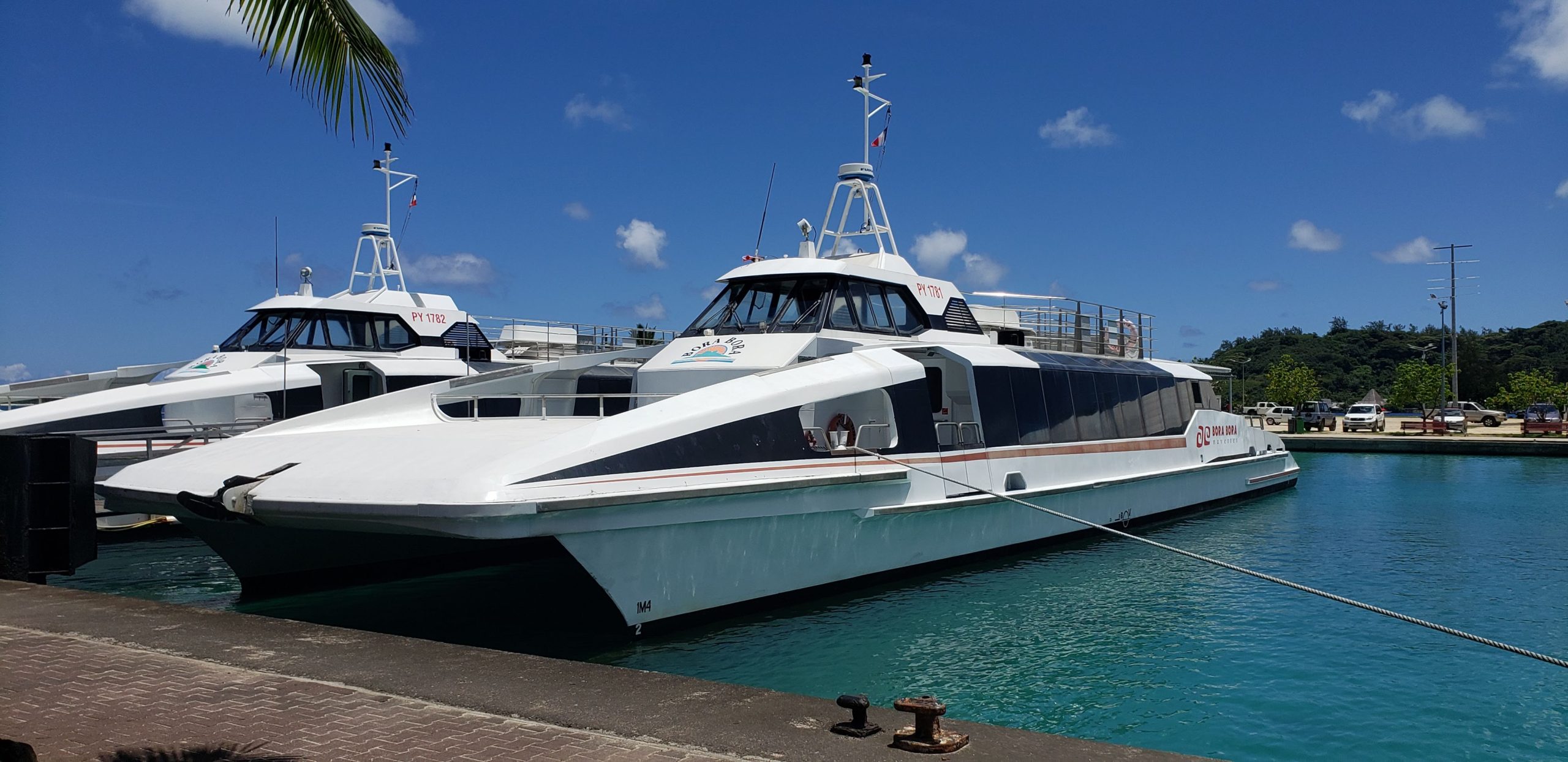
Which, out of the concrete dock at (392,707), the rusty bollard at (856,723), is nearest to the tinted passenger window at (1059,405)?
the concrete dock at (392,707)

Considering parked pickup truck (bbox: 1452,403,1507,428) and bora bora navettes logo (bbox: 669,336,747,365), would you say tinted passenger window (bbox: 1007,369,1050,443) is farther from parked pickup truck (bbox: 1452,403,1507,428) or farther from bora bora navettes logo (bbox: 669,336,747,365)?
parked pickup truck (bbox: 1452,403,1507,428)

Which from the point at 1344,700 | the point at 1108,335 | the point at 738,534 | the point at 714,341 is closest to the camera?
the point at 1344,700

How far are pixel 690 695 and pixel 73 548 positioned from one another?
7.61 meters

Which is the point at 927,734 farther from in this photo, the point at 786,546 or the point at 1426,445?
the point at 1426,445

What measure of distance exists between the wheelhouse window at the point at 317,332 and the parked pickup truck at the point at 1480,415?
52640 mm

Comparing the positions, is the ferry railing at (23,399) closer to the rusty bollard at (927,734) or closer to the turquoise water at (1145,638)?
the turquoise water at (1145,638)

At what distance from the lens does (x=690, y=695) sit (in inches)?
240

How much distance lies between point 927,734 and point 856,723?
1.38 feet

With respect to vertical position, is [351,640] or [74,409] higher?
[74,409]

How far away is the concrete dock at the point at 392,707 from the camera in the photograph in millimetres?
5152

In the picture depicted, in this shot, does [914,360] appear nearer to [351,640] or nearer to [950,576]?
[950,576]

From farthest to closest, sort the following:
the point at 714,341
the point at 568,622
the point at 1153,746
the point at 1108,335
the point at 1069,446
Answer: the point at 1108,335, the point at 1069,446, the point at 714,341, the point at 568,622, the point at 1153,746

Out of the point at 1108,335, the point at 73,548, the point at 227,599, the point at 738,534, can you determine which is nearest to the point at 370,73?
the point at 738,534

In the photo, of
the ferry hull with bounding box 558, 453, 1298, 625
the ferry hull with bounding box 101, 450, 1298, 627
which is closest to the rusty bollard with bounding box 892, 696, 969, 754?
the ferry hull with bounding box 101, 450, 1298, 627
